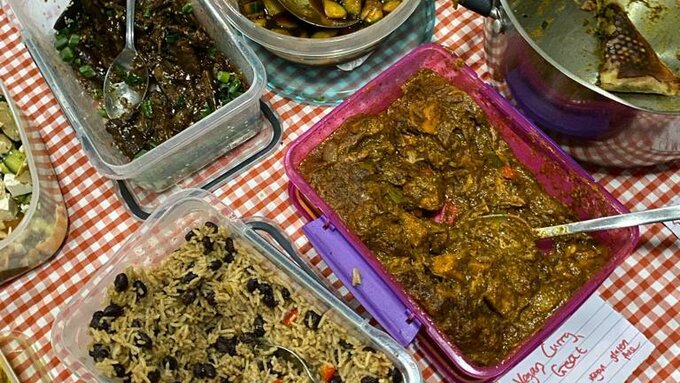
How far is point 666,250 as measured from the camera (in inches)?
69.9

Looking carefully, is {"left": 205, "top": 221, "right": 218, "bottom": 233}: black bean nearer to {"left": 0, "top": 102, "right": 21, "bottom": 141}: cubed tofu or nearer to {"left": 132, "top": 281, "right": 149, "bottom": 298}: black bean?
{"left": 132, "top": 281, "right": 149, "bottom": 298}: black bean

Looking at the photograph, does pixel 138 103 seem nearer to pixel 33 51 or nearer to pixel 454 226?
pixel 33 51

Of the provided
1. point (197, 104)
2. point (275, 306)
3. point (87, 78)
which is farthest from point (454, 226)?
point (87, 78)

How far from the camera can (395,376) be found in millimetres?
1514

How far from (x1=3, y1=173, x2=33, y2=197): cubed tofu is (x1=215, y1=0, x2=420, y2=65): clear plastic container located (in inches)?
26.9

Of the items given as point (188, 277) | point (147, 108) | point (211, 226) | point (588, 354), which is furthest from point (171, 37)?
point (588, 354)

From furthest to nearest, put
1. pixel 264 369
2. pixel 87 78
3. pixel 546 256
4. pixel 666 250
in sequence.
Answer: pixel 87 78, pixel 666 250, pixel 546 256, pixel 264 369

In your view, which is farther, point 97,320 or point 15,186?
point 15,186

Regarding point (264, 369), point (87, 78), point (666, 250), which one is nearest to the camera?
point (264, 369)

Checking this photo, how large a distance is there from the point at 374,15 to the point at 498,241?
0.69 metres

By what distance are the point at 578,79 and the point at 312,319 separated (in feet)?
2.59

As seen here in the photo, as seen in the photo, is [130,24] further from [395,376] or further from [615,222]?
[615,222]

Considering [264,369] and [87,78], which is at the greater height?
[87,78]

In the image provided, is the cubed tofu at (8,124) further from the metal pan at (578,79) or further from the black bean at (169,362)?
the metal pan at (578,79)
